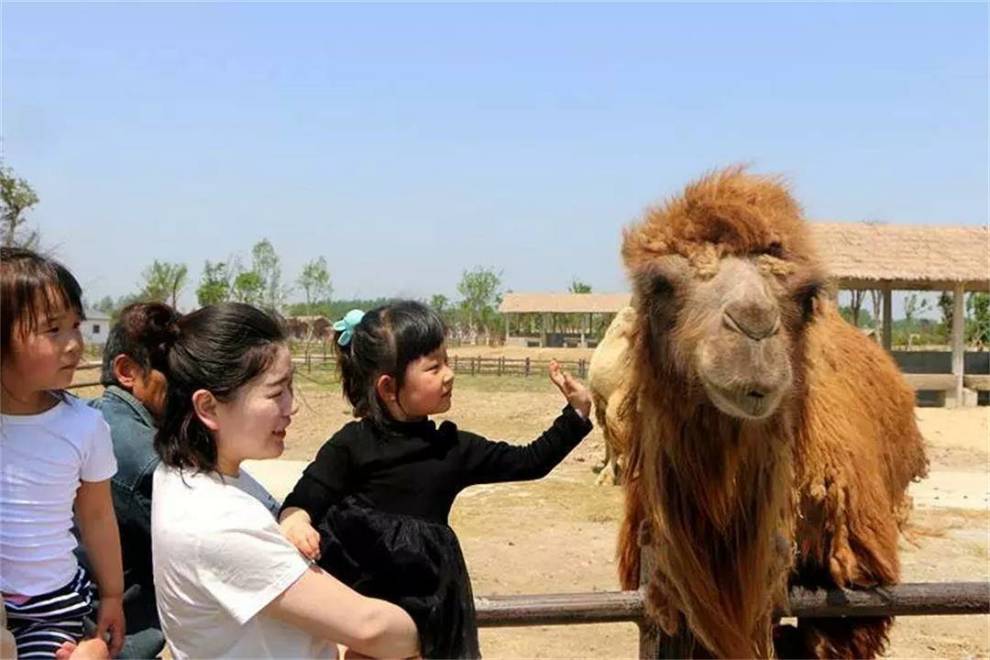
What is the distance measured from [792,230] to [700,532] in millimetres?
1074

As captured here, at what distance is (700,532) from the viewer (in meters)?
3.17

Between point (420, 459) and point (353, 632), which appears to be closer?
point (353, 632)

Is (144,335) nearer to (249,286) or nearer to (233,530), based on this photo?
(233,530)

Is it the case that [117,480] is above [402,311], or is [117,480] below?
below

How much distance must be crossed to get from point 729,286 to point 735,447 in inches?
21.2

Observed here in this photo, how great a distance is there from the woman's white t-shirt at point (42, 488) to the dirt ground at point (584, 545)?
153 cm

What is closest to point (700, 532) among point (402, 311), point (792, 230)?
point (792, 230)

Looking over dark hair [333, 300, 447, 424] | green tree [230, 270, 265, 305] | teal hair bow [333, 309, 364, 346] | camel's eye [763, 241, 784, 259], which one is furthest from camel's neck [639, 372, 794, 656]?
green tree [230, 270, 265, 305]

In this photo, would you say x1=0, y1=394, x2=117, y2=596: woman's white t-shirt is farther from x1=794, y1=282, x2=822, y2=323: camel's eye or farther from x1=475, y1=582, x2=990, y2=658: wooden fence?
x1=794, y1=282, x2=822, y2=323: camel's eye

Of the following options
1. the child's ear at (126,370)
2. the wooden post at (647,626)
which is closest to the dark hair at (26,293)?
the child's ear at (126,370)

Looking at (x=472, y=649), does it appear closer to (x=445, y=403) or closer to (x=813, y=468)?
(x=445, y=403)

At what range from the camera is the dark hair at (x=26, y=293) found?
2051 millimetres

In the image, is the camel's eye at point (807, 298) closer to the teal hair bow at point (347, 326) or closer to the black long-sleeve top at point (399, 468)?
the black long-sleeve top at point (399, 468)

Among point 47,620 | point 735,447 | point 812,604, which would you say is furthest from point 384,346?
point 812,604
